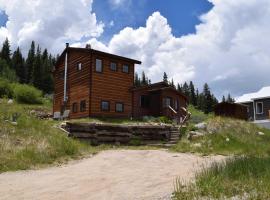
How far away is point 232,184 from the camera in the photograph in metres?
7.79

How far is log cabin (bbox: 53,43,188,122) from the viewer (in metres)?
35.2

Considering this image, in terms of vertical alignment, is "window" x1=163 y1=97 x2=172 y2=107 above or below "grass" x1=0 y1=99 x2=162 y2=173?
above

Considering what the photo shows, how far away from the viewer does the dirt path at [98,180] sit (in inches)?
360

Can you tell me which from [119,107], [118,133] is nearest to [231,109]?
[119,107]

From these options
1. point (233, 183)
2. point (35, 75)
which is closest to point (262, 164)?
point (233, 183)

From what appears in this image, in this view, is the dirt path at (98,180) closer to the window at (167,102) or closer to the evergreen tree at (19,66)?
the window at (167,102)

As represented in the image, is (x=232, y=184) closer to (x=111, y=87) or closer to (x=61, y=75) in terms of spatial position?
(x=111, y=87)

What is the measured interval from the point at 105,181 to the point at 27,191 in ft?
7.27

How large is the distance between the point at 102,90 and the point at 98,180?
80.7 ft

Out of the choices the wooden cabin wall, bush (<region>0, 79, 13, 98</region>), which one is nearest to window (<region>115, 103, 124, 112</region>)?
the wooden cabin wall

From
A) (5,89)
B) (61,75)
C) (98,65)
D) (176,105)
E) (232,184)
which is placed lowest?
(232,184)

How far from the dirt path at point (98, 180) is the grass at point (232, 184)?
27.5 inches

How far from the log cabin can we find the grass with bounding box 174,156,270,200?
2617cm

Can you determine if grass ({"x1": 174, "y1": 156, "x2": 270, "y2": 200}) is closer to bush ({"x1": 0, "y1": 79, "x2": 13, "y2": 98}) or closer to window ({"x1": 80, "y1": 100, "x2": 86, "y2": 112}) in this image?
window ({"x1": 80, "y1": 100, "x2": 86, "y2": 112})
